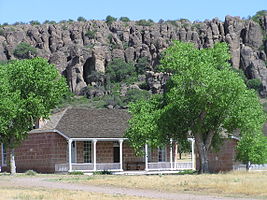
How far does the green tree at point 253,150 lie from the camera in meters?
45.0

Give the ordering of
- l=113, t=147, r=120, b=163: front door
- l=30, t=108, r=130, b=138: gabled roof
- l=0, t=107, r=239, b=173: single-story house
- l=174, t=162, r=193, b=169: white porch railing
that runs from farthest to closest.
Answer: l=174, t=162, r=193, b=169: white porch railing
l=113, t=147, r=120, b=163: front door
l=30, t=108, r=130, b=138: gabled roof
l=0, t=107, r=239, b=173: single-story house

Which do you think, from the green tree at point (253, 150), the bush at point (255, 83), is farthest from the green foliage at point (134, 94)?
the green tree at point (253, 150)

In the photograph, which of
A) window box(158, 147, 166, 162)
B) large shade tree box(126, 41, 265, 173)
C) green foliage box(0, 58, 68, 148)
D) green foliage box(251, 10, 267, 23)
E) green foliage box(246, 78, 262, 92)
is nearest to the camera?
large shade tree box(126, 41, 265, 173)

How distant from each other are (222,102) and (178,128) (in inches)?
176

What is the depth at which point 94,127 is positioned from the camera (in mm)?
48875

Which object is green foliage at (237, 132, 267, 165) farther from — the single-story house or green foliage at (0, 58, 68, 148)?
green foliage at (0, 58, 68, 148)

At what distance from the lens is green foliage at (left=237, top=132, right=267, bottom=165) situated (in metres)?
45.0

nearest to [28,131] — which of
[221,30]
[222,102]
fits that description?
[222,102]

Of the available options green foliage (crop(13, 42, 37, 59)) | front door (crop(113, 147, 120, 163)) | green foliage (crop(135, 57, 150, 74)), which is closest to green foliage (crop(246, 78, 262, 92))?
green foliage (crop(135, 57, 150, 74))

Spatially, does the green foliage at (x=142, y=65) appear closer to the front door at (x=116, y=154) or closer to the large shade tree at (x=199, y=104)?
the front door at (x=116, y=154)

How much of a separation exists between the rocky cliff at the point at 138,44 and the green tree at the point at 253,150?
322 feet

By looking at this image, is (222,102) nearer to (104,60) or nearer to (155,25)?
(104,60)

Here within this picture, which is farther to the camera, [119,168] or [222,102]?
[119,168]

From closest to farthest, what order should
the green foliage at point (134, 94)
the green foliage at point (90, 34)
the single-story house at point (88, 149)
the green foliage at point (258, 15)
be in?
the single-story house at point (88, 149) < the green foliage at point (134, 94) < the green foliage at point (258, 15) < the green foliage at point (90, 34)
